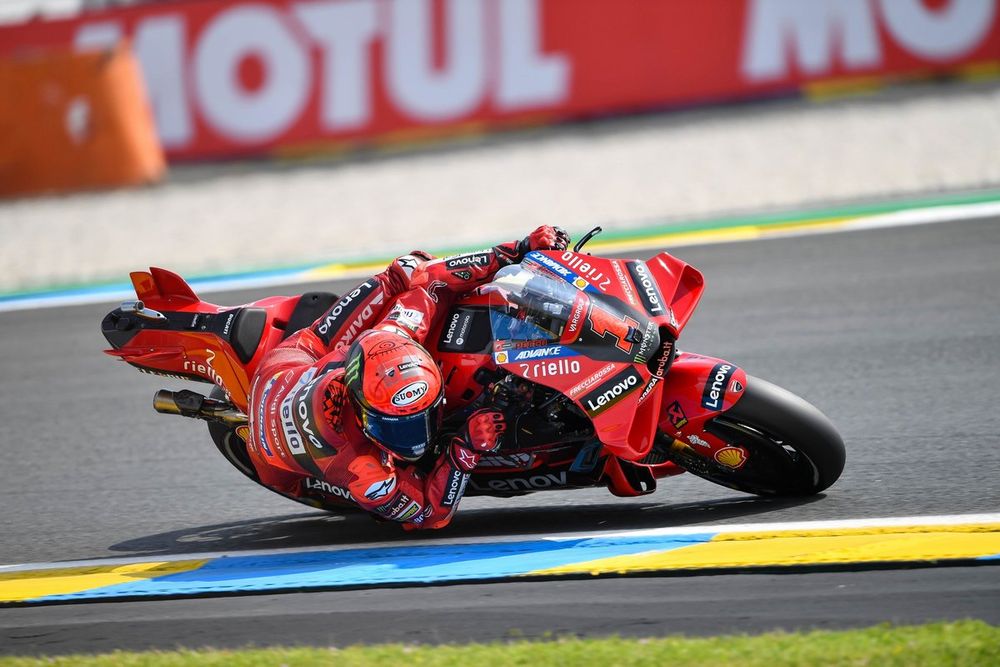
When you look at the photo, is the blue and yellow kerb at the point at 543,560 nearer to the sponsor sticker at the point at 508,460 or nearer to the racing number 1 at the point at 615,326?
the sponsor sticker at the point at 508,460

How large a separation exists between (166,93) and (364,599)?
11.0 m

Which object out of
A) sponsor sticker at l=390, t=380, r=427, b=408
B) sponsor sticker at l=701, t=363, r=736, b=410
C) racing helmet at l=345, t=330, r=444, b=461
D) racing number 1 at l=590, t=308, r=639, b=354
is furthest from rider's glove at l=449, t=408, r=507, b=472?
sponsor sticker at l=701, t=363, r=736, b=410

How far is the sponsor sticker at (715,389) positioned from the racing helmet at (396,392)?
3.23 feet

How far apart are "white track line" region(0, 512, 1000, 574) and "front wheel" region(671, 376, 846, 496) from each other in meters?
0.21

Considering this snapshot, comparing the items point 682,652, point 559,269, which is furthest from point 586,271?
point 682,652

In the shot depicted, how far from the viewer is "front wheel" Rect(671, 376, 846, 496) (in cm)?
452

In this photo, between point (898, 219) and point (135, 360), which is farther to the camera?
point (898, 219)

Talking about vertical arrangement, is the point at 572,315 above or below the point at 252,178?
above

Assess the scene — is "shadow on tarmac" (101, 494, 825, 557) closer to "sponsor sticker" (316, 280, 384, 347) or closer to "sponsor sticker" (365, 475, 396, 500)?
"sponsor sticker" (365, 475, 396, 500)

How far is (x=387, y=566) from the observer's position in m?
4.71

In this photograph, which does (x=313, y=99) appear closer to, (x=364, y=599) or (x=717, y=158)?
(x=717, y=158)

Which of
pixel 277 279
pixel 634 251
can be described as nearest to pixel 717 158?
pixel 634 251

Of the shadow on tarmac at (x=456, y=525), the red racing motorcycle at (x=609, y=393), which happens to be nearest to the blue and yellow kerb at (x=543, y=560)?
the shadow on tarmac at (x=456, y=525)

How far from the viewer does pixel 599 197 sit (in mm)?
11484
